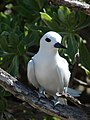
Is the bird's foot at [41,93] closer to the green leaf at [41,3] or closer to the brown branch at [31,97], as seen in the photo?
the brown branch at [31,97]

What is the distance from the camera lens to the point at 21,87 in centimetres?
Result: 201

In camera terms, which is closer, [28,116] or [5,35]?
[5,35]

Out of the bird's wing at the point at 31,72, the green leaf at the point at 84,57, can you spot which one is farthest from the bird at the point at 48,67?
the green leaf at the point at 84,57

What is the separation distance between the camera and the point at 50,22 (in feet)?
7.59

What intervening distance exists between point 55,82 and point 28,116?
686mm

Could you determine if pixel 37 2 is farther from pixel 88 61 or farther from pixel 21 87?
pixel 21 87

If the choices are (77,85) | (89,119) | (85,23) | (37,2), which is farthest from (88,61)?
(77,85)

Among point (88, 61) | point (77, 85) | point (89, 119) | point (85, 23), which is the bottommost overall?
point (77, 85)

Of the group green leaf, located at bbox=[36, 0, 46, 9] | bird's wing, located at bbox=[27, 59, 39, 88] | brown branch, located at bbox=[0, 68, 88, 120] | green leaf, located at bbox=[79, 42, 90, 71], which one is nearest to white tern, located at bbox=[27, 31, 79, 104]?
bird's wing, located at bbox=[27, 59, 39, 88]

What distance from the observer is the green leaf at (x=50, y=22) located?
229 cm

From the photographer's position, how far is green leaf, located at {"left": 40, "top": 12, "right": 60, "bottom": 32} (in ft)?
7.52

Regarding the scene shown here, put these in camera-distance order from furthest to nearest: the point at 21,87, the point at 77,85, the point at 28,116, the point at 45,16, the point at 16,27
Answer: the point at 77,85
the point at 28,116
the point at 16,27
the point at 45,16
the point at 21,87

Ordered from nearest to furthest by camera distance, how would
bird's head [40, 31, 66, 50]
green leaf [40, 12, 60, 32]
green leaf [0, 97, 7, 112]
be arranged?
bird's head [40, 31, 66, 50]
green leaf [40, 12, 60, 32]
green leaf [0, 97, 7, 112]

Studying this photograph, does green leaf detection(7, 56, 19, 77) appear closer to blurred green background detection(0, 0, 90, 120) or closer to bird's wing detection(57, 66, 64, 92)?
blurred green background detection(0, 0, 90, 120)
